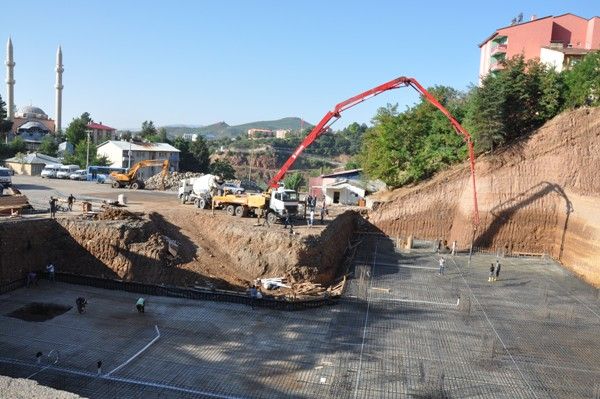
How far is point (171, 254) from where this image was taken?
21750 mm

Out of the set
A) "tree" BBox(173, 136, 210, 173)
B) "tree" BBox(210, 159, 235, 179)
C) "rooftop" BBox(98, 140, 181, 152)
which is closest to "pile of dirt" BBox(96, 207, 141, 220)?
"rooftop" BBox(98, 140, 181, 152)

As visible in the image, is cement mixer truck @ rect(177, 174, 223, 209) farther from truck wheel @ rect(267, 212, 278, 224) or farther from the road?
truck wheel @ rect(267, 212, 278, 224)

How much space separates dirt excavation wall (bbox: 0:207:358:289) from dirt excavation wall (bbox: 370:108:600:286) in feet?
34.0

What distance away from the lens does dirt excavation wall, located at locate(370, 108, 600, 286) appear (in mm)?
27859

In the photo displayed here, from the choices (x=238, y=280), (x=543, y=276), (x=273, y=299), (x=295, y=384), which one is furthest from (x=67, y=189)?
(x=543, y=276)

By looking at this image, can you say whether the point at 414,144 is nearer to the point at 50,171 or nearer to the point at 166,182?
the point at 166,182

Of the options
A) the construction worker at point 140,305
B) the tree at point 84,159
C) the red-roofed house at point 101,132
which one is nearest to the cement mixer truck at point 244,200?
the construction worker at point 140,305

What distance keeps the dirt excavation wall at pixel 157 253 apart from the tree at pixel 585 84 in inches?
742

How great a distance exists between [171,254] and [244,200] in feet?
17.7

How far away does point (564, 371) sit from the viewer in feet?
45.7

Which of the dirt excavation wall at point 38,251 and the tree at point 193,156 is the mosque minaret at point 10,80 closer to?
the tree at point 193,156

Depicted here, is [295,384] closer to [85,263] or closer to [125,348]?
[125,348]

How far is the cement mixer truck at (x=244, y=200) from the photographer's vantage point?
24578 mm

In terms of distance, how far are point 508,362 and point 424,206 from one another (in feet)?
56.5
